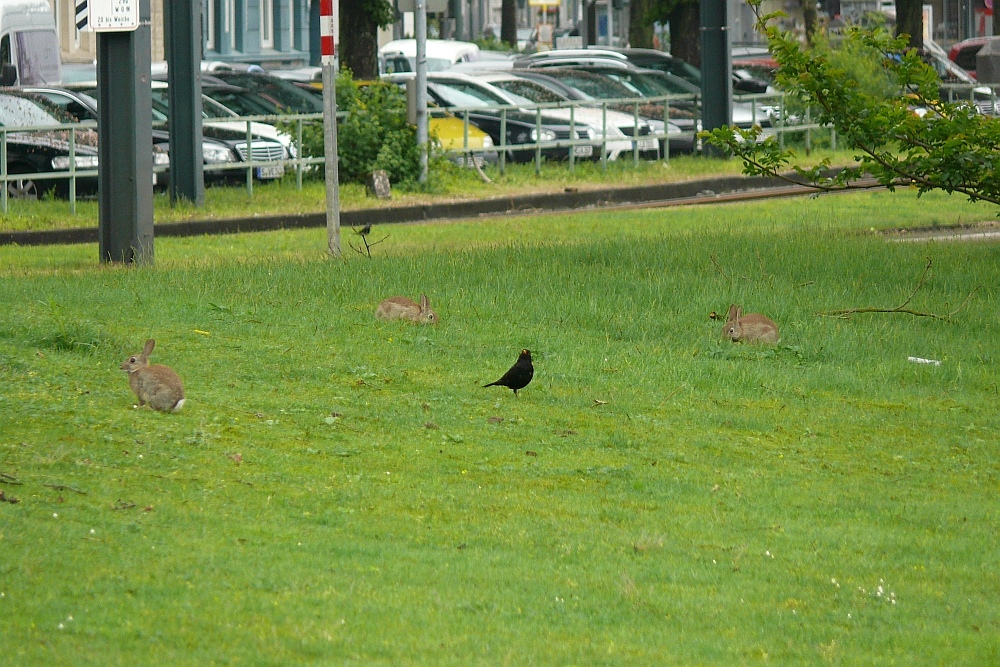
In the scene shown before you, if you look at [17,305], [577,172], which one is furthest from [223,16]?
[17,305]

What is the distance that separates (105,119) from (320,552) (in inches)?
375

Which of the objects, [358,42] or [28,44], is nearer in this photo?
[358,42]

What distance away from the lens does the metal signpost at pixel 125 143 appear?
14430 mm

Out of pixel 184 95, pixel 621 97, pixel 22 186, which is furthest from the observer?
pixel 621 97

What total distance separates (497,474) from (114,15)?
27.3 feet

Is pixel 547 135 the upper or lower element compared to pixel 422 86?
lower

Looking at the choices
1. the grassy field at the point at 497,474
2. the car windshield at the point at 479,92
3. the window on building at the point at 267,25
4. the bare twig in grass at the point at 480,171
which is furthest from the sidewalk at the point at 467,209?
the window on building at the point at 267,25

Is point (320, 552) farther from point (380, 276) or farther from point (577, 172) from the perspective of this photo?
point (577, 172)

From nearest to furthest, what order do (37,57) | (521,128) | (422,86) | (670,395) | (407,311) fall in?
(670,395)
(407,311)
(422,86)
(521,128)
(37,57)

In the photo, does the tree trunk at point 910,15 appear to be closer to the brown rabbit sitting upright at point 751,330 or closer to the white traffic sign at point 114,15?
the white traffic sign at point 114,15

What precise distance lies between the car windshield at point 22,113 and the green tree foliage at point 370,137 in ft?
11.9

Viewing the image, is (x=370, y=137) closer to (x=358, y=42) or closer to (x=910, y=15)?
(x=358, y=42)

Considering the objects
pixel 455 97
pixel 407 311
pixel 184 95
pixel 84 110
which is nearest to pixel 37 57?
pixel 84 110

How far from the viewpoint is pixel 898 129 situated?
13.2 metres
